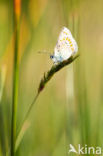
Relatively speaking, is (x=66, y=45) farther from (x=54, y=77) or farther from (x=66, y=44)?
(x=54, y=77)

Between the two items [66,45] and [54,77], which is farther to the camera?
[54,77]

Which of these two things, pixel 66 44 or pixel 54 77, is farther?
pixel 54 77

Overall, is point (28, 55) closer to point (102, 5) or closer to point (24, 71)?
point (24, 71)

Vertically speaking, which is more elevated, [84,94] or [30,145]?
[84,94]

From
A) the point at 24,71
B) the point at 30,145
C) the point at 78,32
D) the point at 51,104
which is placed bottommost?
the point at 30,145

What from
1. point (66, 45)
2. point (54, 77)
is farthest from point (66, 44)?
point (54, 77)

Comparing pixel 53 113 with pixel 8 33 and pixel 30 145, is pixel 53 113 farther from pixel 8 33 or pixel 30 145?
pixel 8 33

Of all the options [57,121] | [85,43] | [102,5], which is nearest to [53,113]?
[57,121]
